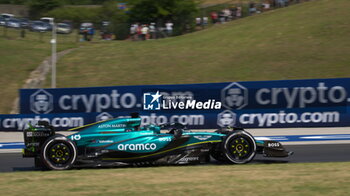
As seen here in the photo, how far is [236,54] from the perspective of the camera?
27359 millimetres

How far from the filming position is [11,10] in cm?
5972

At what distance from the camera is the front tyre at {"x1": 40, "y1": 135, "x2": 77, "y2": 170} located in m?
8.73

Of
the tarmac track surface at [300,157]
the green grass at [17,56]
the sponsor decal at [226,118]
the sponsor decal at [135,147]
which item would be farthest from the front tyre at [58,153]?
the green grass at [17,56]

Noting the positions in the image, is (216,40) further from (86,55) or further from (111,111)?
(111,111)

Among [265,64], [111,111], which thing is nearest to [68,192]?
[111,111]

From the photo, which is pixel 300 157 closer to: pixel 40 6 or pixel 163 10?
pixel 163 10

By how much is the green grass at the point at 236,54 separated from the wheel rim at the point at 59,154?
15.2m

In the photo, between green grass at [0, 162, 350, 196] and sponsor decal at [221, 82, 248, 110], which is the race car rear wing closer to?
green grass at [0, 162, 350, 196]

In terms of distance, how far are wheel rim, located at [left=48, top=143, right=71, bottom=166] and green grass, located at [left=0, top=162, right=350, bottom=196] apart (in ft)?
1.00

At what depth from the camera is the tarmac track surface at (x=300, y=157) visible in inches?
379

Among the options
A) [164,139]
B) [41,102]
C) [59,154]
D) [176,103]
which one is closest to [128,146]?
[164,139]

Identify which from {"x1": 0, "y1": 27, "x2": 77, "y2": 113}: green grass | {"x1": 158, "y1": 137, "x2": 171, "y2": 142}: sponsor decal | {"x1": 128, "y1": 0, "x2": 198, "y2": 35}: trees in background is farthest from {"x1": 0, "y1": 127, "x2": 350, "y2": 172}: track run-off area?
{"x1": 128, "y1": 0, "x2": 198, "y2": 35}: trees in background

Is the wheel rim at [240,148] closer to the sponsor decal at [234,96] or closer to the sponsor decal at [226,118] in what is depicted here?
the sponsor decal at [226,118]

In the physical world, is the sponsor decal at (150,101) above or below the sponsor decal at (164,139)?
above
